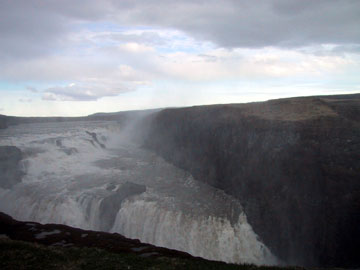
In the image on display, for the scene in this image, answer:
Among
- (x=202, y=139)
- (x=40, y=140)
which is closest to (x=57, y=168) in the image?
(x=40, y=140)

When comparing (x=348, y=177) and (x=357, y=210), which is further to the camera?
(x=348, y=177)

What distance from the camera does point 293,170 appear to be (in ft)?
80.6

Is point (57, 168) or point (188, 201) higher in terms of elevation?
point (57, 168)

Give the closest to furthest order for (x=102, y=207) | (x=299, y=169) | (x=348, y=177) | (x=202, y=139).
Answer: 1. (x=348, y=177)
2. (x=299, y=169)
3. (x=102, y=207)
4. (x=202, y=139)

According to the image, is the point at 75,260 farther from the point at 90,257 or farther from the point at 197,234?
the point at 197,234

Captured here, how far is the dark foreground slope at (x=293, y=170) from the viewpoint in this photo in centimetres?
2075

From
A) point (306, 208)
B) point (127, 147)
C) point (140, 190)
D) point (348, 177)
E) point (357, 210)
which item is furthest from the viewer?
point (127, 147)

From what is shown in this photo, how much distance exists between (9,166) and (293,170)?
32219 millimetres

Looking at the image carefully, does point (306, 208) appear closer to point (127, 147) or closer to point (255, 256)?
point (255, 256)

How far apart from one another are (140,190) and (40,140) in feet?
83.4

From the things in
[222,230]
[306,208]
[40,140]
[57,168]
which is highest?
[40,140]

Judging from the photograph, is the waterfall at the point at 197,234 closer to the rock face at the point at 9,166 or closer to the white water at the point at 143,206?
the white water at the point at 143,206

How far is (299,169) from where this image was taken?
24172mm

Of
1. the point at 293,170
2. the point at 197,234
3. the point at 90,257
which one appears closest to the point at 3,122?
the point at 197,234
